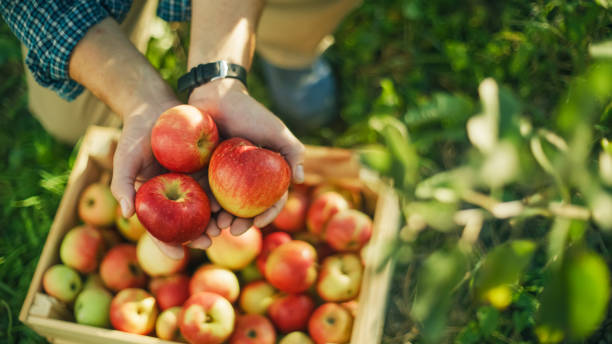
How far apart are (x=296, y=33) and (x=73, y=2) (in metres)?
0.97

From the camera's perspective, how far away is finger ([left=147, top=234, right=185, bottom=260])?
146cm

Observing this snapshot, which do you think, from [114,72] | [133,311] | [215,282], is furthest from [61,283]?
[114,72]

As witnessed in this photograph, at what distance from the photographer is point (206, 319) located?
1509 millimetres

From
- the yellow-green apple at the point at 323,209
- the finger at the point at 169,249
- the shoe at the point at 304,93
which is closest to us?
the finger at the point at 169,249

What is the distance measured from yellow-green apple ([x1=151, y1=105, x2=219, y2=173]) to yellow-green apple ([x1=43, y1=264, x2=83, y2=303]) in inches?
25.1

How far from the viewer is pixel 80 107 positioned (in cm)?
211

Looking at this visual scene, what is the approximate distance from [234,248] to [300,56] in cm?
115

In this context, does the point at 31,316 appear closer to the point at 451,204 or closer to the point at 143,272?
the point at 143,272

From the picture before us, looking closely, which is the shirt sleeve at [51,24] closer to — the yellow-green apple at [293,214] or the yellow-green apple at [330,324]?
the yellow-green apple at [293,214]

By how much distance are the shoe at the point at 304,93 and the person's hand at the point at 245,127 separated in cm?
85

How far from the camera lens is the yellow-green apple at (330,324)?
154 cm

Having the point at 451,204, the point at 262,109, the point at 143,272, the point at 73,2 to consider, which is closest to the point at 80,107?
the point at 73,2

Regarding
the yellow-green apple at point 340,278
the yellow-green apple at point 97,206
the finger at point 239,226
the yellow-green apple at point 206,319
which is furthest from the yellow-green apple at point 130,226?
the yellow-green apple at point 340,278

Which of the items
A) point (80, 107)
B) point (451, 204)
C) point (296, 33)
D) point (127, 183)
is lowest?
point (80, 107)
